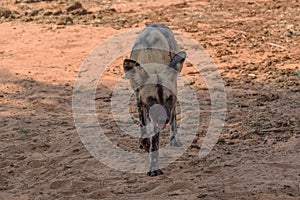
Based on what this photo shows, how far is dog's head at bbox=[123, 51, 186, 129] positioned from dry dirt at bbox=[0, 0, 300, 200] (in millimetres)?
649

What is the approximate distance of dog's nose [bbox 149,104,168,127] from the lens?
18.7 feet

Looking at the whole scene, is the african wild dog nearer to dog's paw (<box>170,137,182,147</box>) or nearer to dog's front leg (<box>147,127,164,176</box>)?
dog's front leg (<box>147,127,164,176</box>)

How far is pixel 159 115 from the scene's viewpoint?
573 cm

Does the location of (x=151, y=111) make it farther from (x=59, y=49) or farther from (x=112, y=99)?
(x=59, y=49)

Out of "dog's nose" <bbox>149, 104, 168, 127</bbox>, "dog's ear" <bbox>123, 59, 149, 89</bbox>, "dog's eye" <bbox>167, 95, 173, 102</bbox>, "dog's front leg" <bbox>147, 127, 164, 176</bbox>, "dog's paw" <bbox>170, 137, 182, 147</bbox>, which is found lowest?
"dog's paw" <bbox>170, 137, 182, 147</bbox>

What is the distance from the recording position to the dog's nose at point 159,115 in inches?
225

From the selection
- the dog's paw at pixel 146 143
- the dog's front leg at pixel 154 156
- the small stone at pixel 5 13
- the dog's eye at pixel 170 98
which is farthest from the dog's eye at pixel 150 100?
the small stone at pixel 5 13

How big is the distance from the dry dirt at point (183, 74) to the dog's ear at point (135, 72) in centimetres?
99

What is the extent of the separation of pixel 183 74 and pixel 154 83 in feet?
14.6

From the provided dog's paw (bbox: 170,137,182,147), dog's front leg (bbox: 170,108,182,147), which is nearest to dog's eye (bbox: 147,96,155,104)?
dog's front leg (bbox: 170,108,182,147)

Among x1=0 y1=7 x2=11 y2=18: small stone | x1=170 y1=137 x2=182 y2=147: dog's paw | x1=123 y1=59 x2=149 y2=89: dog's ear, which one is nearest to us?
x1=123 y1=59 x2=149 y2=89: dog's ear

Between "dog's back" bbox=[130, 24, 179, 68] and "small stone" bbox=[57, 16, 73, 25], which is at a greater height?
"dog's back" bbox=[130, 24, 179, 68]

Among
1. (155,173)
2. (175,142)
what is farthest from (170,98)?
(175,142)

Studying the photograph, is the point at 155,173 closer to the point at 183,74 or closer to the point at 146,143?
the point at 146,143
